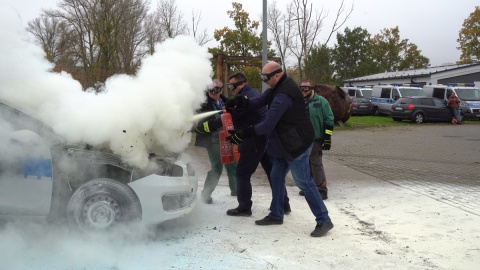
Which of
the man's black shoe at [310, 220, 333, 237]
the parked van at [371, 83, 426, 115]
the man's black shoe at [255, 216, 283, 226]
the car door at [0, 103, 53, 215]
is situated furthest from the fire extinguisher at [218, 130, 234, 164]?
the parked van at [371, 83, 426, 115]

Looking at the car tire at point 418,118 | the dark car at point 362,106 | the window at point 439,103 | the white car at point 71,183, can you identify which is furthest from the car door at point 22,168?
the dark car at point 362,106

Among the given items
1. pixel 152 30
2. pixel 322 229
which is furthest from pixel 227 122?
pixel 152 30

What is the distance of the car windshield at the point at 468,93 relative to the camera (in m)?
24.3

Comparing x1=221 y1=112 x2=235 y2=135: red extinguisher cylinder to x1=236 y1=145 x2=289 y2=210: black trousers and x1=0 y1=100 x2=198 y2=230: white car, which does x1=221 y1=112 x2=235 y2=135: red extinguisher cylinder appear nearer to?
x1=236 y1=145 x2=289 y2=210: black trousers

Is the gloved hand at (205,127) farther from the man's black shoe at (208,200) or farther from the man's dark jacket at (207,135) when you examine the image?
the man's black shoe at (208,200)

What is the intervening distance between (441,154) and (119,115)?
9.87 meters

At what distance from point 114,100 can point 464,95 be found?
24.6 metres

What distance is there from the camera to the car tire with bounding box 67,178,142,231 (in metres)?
4.14

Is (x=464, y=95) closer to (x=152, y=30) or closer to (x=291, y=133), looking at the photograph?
(x=152, y=30)

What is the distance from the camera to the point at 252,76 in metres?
20.9

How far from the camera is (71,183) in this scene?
13.8 feet

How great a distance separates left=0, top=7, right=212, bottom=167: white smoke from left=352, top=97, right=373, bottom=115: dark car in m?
22.8

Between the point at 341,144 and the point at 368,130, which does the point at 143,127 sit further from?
Result: the point at 368,130

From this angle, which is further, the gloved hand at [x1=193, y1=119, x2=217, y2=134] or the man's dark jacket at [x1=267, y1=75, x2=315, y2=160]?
the gloved hand at [x1=193, y1=119, x2=217, y2=134]
